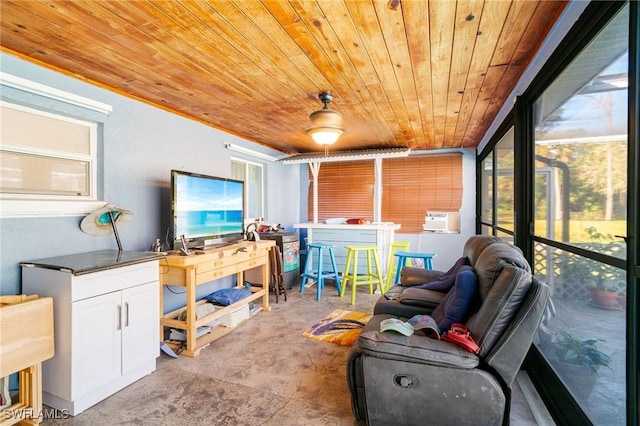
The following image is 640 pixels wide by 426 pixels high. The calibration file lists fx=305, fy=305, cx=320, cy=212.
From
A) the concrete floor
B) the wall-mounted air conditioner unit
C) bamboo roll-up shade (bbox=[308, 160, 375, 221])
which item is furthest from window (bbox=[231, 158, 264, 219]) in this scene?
the wall-mounted air conditioner unit

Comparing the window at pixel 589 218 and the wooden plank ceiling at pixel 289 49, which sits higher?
the wooden plank ceiling at pixel 289 49

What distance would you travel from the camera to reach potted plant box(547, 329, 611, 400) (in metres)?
1.53

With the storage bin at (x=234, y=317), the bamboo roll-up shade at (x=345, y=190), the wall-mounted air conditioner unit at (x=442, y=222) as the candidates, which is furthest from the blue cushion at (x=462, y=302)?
the bamboo roll-up shade at (x=345, y=190)

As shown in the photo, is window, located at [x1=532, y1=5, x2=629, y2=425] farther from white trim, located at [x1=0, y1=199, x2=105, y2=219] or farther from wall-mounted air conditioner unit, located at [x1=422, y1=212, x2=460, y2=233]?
white trim, located at [x1=0, y1=199, x2=105, y2=219]

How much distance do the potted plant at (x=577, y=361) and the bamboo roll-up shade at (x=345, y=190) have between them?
3714 mm

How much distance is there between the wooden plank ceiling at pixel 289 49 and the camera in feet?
5.12

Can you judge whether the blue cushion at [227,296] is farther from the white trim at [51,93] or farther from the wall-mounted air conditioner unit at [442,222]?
the wall-mounted air conditioner unit at [442,222]

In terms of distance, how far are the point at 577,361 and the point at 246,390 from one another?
6.63 ft

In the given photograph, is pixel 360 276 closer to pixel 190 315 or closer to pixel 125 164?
pixel 190 315

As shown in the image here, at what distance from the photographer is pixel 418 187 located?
5.29 metres

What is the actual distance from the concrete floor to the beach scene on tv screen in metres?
1.12

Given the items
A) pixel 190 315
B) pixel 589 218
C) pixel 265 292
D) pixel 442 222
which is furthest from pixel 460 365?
pixel 442 222

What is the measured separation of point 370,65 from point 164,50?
53.7 inches

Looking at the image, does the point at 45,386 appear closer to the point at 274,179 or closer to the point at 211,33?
the point at 211,33
